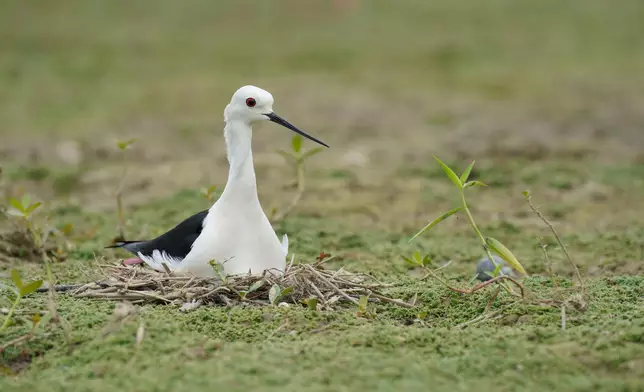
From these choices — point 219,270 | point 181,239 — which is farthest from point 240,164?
point 219,270

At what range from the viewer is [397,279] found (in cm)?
567

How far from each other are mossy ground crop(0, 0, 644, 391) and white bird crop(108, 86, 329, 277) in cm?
40

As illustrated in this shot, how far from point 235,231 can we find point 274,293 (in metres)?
0.45

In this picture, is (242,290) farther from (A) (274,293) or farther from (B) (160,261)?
(B) (160,261)

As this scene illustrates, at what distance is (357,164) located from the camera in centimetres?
1047

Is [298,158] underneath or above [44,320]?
above

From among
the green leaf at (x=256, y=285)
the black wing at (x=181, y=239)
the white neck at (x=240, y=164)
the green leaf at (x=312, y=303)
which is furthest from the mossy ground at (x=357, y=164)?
the white neck at (x=240, y=164)

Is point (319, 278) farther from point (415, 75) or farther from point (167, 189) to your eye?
point (415, 75)

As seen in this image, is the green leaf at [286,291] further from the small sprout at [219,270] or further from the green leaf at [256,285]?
the small sprout at [219,270]

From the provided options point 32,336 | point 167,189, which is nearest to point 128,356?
point 32,336

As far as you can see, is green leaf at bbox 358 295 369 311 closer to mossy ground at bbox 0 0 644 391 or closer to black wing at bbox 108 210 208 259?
mossy ground at bbox 0 0 644 391

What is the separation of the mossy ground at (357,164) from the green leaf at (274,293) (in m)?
0.16

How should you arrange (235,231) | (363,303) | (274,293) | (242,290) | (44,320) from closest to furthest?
(44,320), (363,303), (274,293), (242,290), (235,231)

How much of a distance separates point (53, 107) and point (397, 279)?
9244 millimetres
